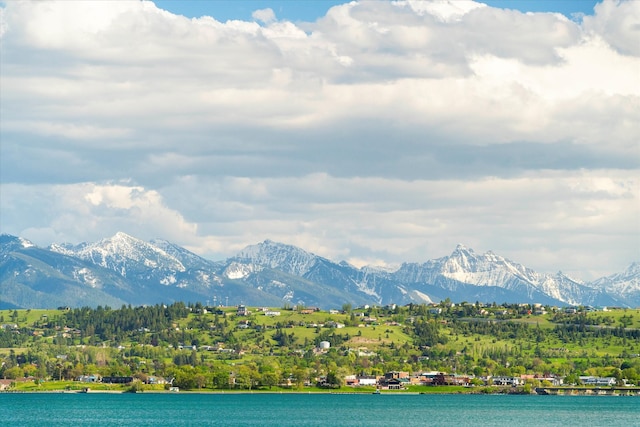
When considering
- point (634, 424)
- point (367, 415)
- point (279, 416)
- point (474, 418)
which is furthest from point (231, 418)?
point (634, 424)

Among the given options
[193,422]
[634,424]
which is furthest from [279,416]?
[634,424]

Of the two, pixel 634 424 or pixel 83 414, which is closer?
pixel 634 424

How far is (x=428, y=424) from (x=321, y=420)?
18.6m

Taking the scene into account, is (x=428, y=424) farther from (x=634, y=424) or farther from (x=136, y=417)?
(x=136, y=417)

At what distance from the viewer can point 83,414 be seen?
651 ft

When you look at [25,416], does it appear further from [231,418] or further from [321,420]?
[321,420]

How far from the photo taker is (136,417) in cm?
18950

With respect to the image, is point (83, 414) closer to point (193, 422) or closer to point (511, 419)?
point (193, 422)

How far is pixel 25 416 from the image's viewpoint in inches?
7682

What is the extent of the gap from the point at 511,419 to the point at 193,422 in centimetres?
5198

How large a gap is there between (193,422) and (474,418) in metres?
47.6

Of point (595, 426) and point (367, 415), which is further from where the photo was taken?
point (367, 415)

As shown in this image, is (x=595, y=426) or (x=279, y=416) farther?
(x=279, y=416)

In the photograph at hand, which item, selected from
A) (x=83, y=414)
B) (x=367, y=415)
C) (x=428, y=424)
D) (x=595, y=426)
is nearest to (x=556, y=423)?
(x=595, y=426)
